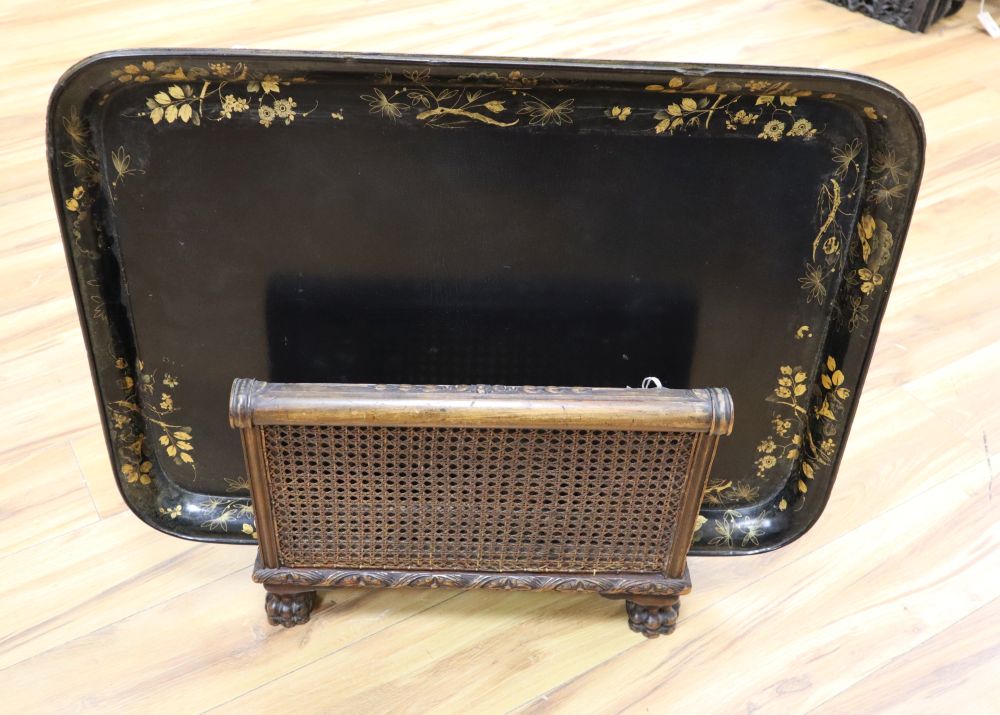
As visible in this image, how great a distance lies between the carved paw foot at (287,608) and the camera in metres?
1.03

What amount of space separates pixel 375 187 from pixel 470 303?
0.14m

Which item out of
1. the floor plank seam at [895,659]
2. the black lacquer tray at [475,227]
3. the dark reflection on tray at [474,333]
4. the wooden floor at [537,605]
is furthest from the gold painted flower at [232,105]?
the floor plank seam at [895,659]

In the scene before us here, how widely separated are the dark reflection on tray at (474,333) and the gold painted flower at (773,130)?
163 millimetres

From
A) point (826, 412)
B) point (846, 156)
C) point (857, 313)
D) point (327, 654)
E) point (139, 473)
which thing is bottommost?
point (327, 654)

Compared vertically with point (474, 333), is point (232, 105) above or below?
above

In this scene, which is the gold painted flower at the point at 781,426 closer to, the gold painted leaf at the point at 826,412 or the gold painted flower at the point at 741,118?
the gold painted leaf at the point at 826,412

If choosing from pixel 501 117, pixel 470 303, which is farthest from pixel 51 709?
pixel 501 117

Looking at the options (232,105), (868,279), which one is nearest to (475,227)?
(232,105)

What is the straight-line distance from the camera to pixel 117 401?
0.98 meters

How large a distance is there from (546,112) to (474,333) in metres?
0.22

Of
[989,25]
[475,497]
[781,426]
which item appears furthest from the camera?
[989,25]

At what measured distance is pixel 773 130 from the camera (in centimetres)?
85

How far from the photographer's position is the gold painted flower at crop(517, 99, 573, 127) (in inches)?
33.0

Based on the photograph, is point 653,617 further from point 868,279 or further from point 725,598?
point 868,279
